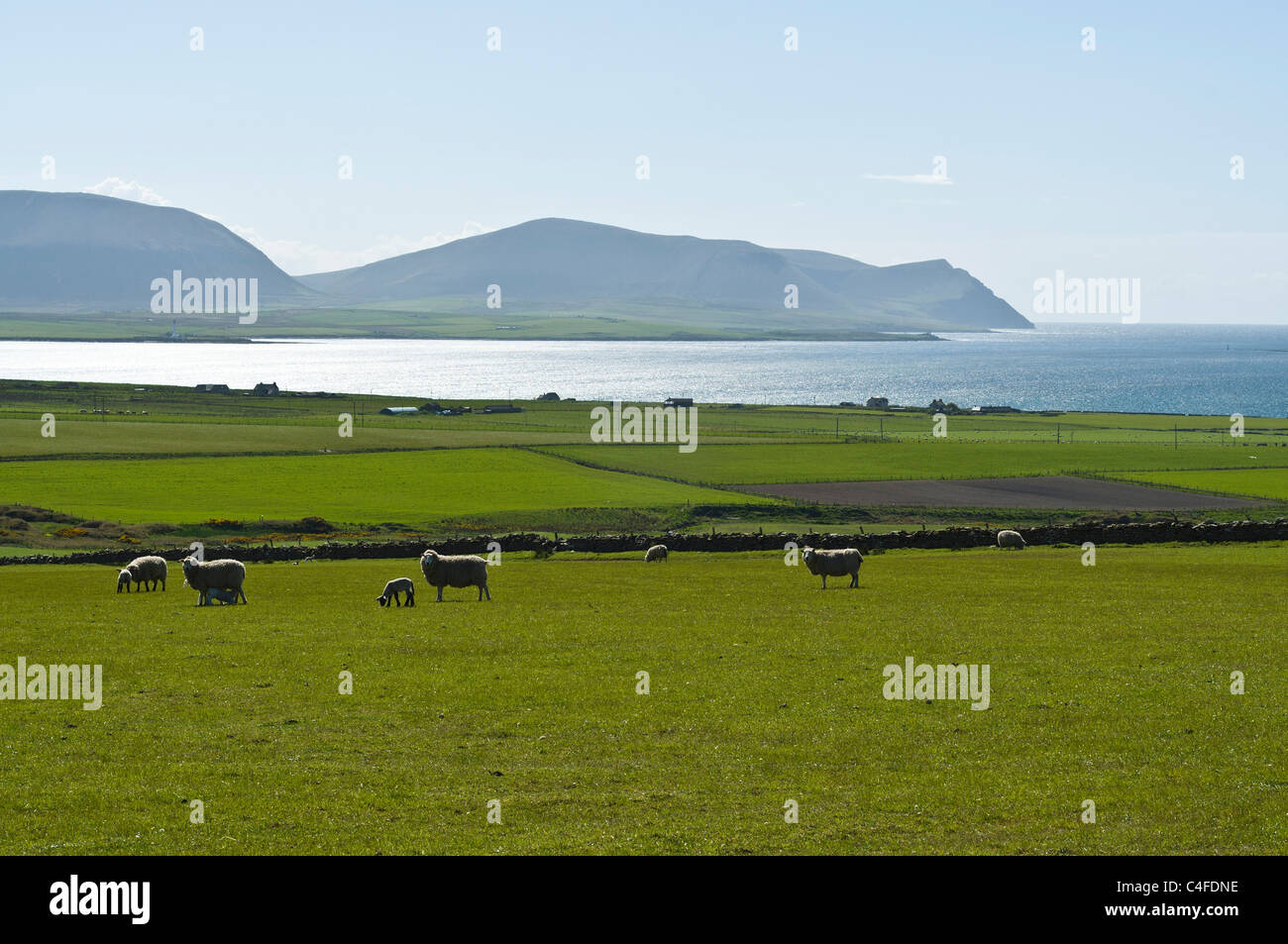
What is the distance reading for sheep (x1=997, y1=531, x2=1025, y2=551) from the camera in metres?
55.4

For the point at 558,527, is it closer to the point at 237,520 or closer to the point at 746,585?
the point at 237,520

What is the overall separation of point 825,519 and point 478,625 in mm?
44837

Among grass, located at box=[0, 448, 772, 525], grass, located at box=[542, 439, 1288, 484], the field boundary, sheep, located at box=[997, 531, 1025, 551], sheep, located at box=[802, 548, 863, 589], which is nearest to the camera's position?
sheep, located at box=[802, 548, 863, 589]

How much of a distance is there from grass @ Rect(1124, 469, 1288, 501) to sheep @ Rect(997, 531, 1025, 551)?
3050 centimetres

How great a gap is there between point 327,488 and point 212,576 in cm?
4868

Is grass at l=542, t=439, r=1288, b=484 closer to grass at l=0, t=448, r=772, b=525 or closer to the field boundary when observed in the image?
grass at l=0, t=448, r=772, b=525

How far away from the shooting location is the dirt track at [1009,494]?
249ft

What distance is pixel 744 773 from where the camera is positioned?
16359 millimetres

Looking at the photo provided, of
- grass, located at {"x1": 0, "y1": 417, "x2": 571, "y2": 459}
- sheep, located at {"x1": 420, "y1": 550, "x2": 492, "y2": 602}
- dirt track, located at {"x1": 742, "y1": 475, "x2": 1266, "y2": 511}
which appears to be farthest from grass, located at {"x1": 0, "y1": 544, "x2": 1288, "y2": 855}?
grass, located at {"x1": 0, "y1": 417, "x2": 571, "y2": 459}

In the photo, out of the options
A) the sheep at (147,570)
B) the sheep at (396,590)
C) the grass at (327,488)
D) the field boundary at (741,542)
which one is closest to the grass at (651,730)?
the sheep at (396,590)

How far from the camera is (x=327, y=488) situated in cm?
8156

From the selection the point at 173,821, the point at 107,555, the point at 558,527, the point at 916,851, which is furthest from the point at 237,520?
the point at 916,851

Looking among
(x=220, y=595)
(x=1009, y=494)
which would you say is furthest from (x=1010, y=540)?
(x=220, y=595)

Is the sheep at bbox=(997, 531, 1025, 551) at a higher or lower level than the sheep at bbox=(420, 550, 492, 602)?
lower
